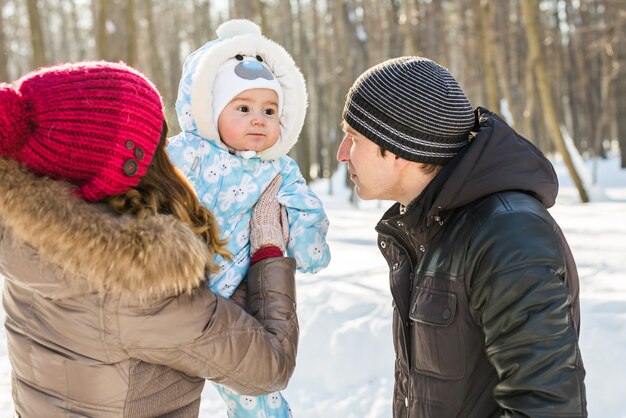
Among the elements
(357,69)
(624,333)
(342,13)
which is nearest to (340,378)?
(624,333)

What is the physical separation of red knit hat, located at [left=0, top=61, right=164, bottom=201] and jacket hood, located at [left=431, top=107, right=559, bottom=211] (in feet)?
2.70

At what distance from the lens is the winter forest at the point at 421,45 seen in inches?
441

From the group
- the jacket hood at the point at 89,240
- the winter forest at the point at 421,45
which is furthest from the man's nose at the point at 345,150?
A: the winter forest at the point at 421,45

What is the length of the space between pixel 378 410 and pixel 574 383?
2.58 metres

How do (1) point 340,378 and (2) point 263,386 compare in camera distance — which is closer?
(2) point 263,386

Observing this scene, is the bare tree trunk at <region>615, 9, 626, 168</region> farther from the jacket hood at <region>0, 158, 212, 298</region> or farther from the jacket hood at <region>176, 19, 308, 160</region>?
the jacket hood at <region>0, 158, 212, 298</region>

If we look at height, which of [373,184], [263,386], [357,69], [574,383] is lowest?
[357,69]

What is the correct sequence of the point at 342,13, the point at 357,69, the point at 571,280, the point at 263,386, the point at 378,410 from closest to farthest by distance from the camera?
the point at 571,280
the point at 263,386
the point at 378,410
the point at 342,13
the point at 357,69

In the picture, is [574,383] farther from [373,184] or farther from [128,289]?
[128,289]

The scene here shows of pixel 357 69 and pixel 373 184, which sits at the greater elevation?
pixel 373 184

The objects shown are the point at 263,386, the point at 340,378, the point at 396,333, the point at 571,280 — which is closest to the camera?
the point at 571,280

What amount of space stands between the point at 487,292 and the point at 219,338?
26.9 inches

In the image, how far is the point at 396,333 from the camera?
6.31 feet

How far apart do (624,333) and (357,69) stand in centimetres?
1881
